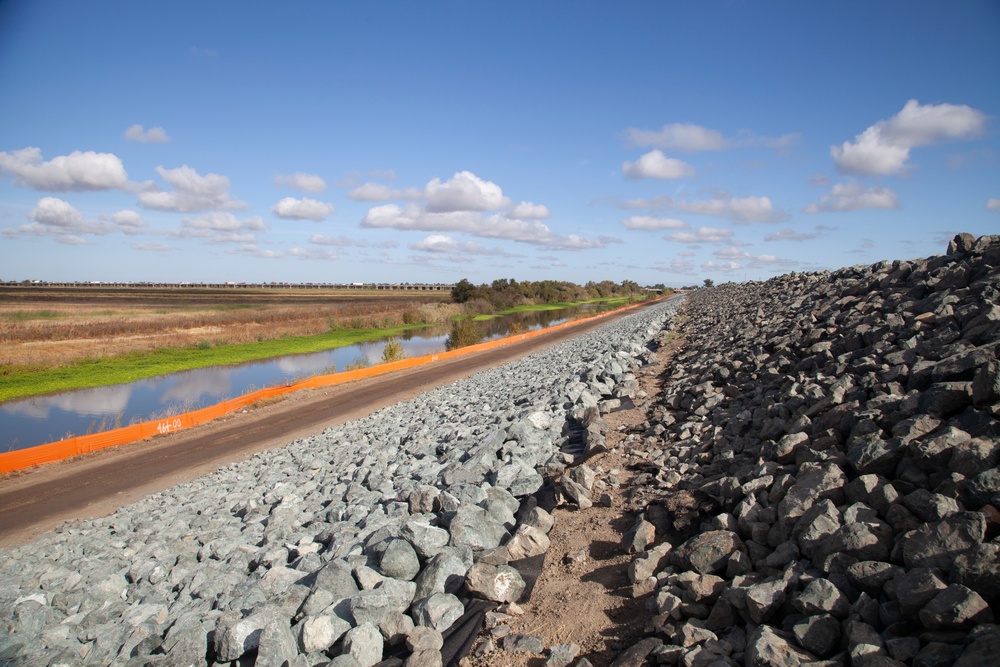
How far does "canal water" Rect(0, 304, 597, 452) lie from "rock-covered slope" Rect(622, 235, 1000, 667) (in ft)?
59.9

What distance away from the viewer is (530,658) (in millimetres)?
3986

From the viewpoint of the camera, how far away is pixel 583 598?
4574 millimetres

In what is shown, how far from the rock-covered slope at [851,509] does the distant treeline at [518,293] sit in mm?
65146

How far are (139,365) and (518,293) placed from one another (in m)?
62.0

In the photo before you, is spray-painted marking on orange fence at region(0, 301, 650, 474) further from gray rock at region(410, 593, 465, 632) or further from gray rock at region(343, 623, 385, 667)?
gray rock at region(410, 593, 465, 632)

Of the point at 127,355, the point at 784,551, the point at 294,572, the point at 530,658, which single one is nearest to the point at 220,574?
the point at 294,572

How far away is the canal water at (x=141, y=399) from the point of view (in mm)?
19141

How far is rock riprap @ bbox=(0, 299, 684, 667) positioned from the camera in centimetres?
430

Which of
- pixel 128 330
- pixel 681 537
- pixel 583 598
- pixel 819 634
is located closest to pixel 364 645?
pixel 583 598

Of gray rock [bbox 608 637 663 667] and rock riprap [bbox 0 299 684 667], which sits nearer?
gray rock [bbox 608 637 663 667]

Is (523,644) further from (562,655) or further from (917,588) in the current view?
(917,588)

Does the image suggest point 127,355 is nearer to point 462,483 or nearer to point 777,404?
point 462,483

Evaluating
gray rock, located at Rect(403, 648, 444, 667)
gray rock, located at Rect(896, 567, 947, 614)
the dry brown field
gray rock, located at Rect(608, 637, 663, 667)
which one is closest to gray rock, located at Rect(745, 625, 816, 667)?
gray rock, located at Rect(896, 567, 947, 614)

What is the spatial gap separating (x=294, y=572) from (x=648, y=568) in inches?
131
